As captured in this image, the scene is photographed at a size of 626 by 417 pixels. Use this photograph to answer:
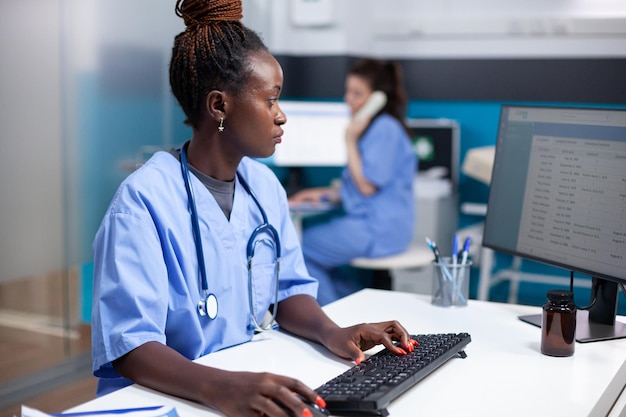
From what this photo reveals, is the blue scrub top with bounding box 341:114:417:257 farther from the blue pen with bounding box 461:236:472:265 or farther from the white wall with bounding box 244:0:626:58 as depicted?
the blue pen with bounding box 461:236:472:265

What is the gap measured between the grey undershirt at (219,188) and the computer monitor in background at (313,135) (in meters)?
2.42

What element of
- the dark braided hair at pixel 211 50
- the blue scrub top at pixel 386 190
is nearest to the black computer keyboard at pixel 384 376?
the dark braided hair at pixel 211 50

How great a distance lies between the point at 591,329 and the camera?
145 cm

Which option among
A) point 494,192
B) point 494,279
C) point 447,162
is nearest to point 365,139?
point 447,162

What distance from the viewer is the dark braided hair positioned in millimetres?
1369

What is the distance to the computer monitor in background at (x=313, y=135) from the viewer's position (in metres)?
3.84

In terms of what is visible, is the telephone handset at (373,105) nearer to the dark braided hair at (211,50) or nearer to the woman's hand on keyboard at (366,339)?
the dark braided hair at (211,50)

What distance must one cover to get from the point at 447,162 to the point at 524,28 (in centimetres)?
84

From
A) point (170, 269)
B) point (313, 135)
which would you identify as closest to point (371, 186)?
point (313, 135)

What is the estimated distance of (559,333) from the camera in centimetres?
129

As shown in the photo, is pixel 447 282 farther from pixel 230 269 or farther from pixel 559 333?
pixel 230 269

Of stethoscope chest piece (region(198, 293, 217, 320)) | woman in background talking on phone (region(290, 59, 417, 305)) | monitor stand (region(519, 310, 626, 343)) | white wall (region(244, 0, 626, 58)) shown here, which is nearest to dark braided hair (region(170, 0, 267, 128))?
stethoscope chest piece (region(198, 293, 217, 320))

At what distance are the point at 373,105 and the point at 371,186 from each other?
37 cm

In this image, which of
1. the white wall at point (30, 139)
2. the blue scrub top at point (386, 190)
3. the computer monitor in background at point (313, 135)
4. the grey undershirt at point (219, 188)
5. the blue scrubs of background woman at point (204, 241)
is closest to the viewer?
the blue scrubs of background woman at point (204, 241)
